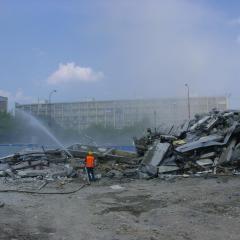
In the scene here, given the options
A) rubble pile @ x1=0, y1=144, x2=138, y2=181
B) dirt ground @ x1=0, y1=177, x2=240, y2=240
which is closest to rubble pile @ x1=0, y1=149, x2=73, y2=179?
rubble pile @ x1=0, y1=144, x2=138, y2=181

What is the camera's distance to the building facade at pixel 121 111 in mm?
68912

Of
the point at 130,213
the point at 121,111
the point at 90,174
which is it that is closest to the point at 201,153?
the point at 90,174

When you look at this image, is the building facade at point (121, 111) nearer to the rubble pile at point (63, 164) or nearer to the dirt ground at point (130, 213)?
the rubble pile at point (63, 164)

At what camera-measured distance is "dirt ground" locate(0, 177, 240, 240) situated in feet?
32.5

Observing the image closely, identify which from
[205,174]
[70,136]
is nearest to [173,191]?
[205,174]

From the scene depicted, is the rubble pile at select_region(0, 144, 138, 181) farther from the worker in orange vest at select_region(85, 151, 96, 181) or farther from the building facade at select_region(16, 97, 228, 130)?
the building facade at select_region(16, 97, 228, 130)

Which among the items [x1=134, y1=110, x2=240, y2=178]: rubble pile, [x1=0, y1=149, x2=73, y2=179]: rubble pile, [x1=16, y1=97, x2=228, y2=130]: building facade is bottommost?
[x1=0, y1=149, x2=73, y2=179]: rubble pile

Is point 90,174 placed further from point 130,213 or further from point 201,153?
point 130,213

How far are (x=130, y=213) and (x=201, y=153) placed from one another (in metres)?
10.7

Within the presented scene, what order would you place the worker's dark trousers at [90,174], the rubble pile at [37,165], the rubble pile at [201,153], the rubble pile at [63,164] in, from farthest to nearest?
the rubble pile at [37,165], the rubble pile at [63,164], the rubble pile at [201,153], the worker's dark trousers at [90,174]

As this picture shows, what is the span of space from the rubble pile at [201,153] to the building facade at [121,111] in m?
40.5

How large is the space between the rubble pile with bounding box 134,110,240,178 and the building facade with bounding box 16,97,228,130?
40539 millimetres

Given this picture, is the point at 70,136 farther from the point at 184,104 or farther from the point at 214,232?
the point at 214,232

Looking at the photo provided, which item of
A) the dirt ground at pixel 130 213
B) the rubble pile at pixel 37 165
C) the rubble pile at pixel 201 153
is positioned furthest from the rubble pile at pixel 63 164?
the dirt ground at pixel 130 213
